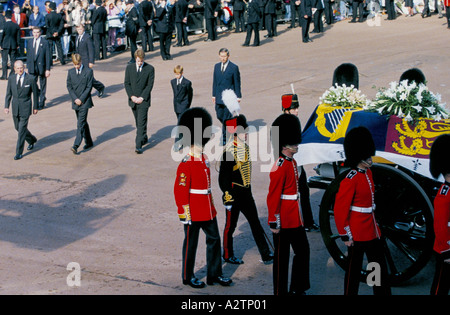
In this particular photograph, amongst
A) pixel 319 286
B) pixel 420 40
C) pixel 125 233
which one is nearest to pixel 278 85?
pixel 420 40

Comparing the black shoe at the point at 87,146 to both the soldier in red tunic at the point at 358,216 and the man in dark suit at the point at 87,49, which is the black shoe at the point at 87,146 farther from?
the soldier in red tunic at the point at 358,216

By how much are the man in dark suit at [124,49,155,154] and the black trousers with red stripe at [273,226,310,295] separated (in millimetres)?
6429

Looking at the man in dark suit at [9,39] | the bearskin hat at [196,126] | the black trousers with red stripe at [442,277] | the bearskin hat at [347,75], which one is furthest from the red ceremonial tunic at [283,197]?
the man in dark suit at [9,39]

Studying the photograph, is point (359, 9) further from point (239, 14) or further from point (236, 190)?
point (236, 190)

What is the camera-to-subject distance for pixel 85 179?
1168 centimetres

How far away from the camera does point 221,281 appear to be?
7410 mm

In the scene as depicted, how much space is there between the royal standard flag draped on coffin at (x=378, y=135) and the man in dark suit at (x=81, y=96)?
6112 millimetres

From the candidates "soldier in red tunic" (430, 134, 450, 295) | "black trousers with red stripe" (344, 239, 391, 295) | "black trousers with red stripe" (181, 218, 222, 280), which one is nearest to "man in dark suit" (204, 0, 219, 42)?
"black trousers with red stripe" (181, 218, 222, 280)

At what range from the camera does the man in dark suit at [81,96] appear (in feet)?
43.5

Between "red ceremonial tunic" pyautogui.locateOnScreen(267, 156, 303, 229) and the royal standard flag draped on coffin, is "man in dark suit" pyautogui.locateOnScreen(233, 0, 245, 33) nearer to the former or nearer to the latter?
the royal standard flag draped on coffin

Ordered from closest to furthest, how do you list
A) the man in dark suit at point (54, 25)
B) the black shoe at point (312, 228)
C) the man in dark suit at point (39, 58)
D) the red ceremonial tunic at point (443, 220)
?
the red ceremonial tunic at point (443, 220) < the black shoe at point (312, 228) < the man in dark suit at point (39, 58) < the man in dark suit at point (54, 25)

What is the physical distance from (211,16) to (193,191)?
18118 millimetres

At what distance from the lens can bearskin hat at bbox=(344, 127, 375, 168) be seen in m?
6.58

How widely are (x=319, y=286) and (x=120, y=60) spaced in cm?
1703
